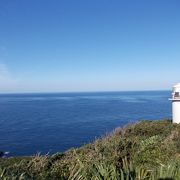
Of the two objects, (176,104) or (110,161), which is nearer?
(110,161)

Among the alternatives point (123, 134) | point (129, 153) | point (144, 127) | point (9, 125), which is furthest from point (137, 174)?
point (9, 125)

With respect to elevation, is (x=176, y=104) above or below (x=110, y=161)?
above

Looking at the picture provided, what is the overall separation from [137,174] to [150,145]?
515 inches

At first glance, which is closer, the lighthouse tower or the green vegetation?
the green vegetation

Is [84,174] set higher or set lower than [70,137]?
higher

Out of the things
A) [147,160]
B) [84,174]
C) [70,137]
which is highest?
[84,174]

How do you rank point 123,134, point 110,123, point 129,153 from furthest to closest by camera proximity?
point 110,123 < point 123,134 < point 129,153

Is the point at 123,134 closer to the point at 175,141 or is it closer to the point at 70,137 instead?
the point at 175,141

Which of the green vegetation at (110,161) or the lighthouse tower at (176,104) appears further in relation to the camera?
the lighthouse tower at (176,104)

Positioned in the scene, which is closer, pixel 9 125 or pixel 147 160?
pixel 147 160

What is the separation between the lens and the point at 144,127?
29.8m

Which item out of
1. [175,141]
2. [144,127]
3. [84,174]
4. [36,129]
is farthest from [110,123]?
[84,174]

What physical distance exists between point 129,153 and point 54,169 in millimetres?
5988

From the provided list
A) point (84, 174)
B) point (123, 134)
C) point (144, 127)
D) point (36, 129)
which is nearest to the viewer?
point (84, 174)
